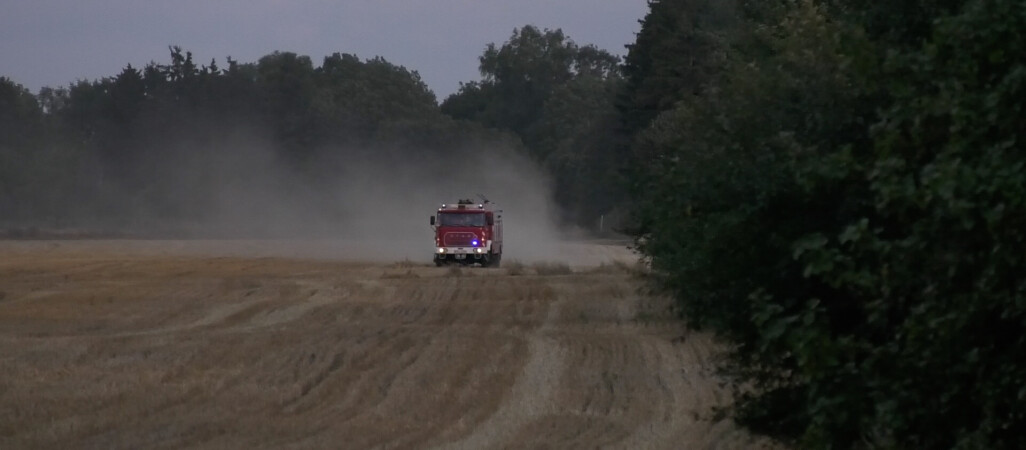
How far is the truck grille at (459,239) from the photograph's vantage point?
50.9m

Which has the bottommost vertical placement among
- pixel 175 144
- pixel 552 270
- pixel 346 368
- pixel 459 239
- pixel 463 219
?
pixel 346 368

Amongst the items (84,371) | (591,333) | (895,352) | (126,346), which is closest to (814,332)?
(895,352)

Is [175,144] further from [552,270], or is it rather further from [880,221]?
[880,221]

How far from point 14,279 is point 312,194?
71488 mm

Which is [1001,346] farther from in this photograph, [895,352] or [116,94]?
[116,94]

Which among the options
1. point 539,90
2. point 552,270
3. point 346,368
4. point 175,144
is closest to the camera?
point 346,368

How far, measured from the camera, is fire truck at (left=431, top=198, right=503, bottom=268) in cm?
5094

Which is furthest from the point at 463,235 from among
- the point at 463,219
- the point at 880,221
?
the point at 880,221

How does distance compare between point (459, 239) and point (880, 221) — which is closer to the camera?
point (880, 221)

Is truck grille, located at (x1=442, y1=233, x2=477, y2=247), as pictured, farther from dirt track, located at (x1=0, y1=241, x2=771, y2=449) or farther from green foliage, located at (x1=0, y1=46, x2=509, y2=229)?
green foliage, located at (x1=0, y1=46, x2=509, y2=229)

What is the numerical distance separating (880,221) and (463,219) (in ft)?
140

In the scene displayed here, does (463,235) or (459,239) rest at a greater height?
(463,235)

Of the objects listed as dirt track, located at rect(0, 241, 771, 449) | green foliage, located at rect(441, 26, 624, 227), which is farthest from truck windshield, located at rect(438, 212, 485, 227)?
green foliage, located at rect(441, 26, 624, 227)

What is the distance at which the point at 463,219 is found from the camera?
51.1 meters
